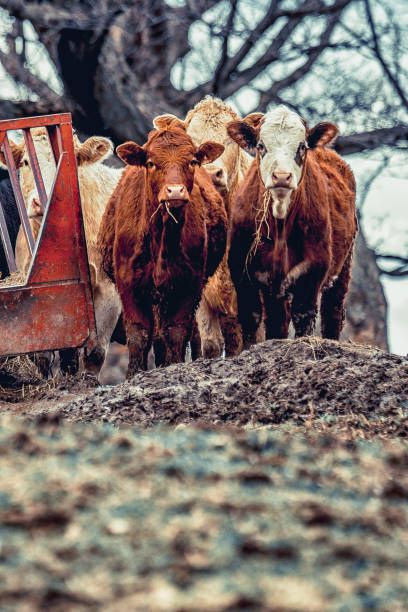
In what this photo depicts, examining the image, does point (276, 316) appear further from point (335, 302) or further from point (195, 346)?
point (195, 346)

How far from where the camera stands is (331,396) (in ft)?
16.5

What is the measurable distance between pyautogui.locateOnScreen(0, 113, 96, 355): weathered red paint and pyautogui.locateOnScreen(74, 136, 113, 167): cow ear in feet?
5.05

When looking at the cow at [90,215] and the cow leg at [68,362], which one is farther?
the cow leg at [68,362]

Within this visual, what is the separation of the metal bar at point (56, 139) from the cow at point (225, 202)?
1815mm

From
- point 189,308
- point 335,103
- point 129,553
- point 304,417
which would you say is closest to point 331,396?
point 304,417

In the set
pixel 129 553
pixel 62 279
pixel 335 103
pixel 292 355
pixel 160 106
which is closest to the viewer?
pixel 129 553

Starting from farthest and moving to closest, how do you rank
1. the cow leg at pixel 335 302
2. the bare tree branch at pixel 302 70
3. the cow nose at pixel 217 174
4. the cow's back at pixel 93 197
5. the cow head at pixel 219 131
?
the bare tree branch at pixel 302 70, the cow leg at pixel 335 302, the cow head at pixel 219 131, the cow's back at pixel 93 197, the cow nose at pixel 217 174

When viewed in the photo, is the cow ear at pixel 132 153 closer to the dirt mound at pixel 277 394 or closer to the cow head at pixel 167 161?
the cow head at pixel 167 161

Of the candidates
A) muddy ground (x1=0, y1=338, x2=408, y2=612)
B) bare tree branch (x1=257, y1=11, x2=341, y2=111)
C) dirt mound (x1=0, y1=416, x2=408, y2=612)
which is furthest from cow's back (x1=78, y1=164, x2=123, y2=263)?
bare tree branch (x1=257, y1=11, x2=341, y2=111)

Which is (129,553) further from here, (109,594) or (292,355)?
(292,355)

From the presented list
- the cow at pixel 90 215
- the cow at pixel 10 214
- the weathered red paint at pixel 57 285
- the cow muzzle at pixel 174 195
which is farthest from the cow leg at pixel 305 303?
the cow at pixel 10 214

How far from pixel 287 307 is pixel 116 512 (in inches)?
194

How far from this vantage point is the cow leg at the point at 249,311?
7.50 meters

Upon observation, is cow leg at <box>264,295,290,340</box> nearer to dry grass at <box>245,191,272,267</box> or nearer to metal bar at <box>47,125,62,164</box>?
dry grass at <box>245,191,272,267</box>
